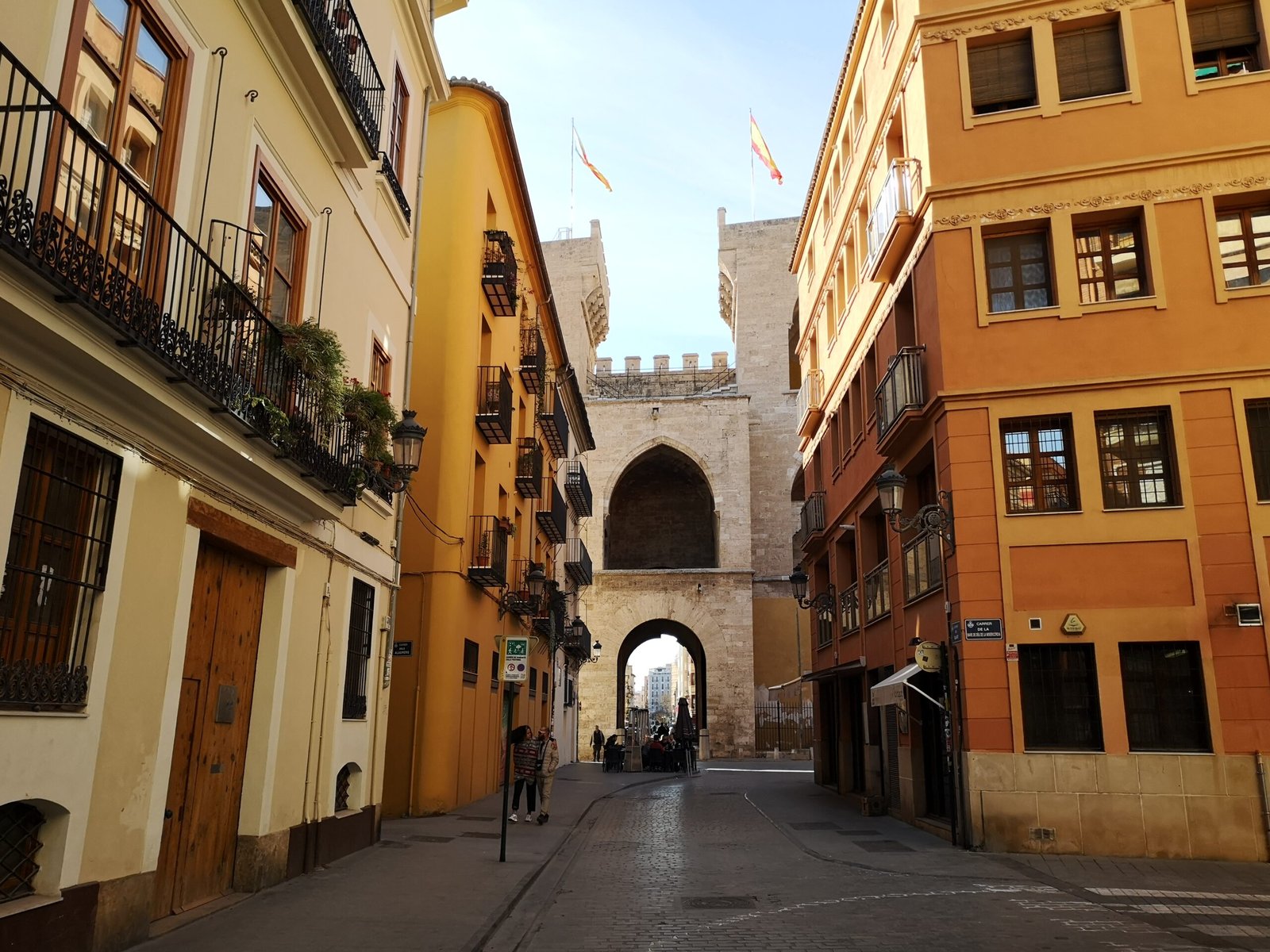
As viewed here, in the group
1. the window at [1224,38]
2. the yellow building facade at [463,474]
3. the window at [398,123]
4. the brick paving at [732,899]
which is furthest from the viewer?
the yellow building facade at [463,474]

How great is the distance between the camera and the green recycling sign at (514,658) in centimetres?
1295

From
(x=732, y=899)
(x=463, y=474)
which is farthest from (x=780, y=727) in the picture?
(x=732, y=899)

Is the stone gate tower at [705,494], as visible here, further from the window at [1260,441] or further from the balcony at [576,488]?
the window at [1260,441]

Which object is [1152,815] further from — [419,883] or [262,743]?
[262,743]

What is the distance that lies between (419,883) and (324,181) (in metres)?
7.52

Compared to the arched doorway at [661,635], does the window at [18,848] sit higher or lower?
lower

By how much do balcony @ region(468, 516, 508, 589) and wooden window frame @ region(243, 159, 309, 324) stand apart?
9.32m

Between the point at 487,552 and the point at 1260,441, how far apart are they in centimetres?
1305

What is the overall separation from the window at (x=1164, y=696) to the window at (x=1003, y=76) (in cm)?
830

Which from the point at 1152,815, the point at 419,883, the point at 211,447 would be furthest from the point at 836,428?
the point at 211,447

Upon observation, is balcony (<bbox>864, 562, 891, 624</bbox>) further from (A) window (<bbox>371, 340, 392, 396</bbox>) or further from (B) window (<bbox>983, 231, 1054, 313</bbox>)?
(A) window (<bbox>371, 340, 392, 396</bbox>)

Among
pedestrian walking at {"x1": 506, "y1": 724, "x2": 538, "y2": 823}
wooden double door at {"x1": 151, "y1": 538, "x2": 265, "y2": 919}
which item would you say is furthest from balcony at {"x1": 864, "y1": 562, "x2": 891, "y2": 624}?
wooden double door at {"x1": 151, "y1": 538, "x2": 265, "y2": 919}

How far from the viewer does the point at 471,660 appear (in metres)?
20.1

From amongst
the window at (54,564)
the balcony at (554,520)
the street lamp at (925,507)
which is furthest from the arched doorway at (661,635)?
the window at (54,564)
